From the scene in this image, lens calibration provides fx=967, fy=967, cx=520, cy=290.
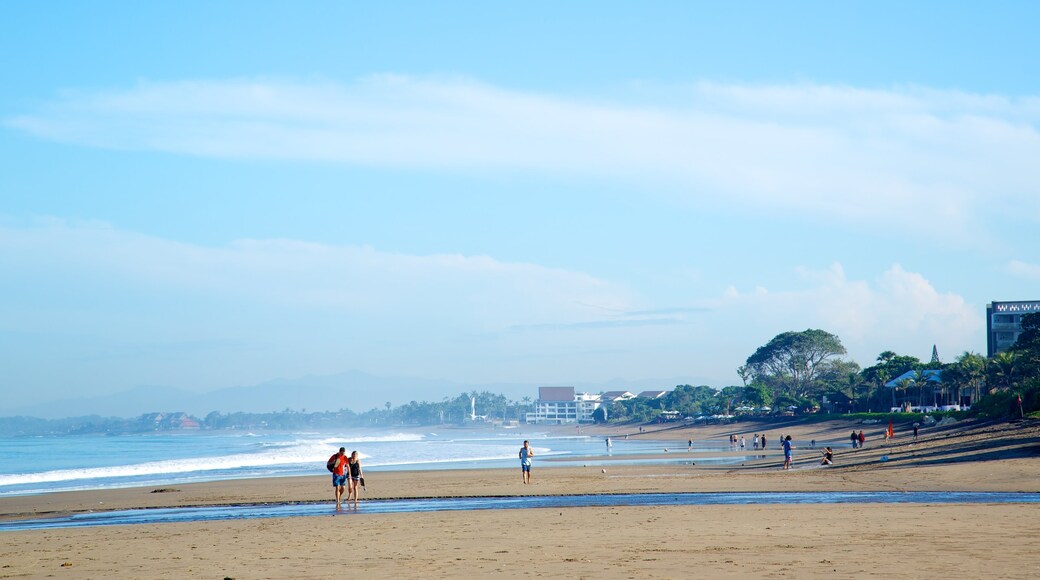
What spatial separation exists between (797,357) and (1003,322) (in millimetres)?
38238

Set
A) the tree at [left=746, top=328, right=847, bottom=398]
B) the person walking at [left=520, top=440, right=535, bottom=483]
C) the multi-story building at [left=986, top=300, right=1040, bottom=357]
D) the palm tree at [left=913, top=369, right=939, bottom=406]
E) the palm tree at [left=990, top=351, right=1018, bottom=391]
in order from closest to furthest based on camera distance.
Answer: the person walking at [left=520, top=440, right=535, bottom=483]
the palm tree at [left=990, top=351, right=1018, bottom=391]
the palm tree at [left=913, top=369, right=939, bottom=406]
the multi-story building at [left=986, top=300, right=1040, bottom=357]
the tree at [left=746, top=328, right=847, bottom=398]

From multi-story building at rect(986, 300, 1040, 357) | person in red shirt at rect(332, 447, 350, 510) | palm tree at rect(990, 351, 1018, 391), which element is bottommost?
person in red shirt at rect(332, 447, 350, 510)

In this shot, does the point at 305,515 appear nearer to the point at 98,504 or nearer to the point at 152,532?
the point at 152,532

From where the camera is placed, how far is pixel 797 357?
5856 inches

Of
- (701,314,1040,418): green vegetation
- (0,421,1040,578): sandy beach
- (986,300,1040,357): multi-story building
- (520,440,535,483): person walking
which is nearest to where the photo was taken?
(0,421,1040,578): sandy beach

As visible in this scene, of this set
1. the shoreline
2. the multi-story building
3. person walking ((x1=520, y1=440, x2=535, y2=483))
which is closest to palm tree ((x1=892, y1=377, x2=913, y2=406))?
the multi-story building

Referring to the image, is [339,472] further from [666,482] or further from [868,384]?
[868,384]

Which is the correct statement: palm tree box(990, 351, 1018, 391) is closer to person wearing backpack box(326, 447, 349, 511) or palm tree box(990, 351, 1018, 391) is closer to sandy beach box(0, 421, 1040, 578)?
sandy beach box(0, 421, 1040, 578)

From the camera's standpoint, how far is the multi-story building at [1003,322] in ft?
369

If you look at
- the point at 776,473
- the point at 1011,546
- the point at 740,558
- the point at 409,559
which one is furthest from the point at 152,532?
the point at 776,473

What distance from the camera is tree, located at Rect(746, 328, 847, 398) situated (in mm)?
146125

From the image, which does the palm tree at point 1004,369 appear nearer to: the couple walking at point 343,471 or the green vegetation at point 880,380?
the green vegetation at point 880,380

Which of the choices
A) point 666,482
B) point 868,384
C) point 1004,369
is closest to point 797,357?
point 868,384

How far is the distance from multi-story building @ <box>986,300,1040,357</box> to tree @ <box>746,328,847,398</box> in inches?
1235
